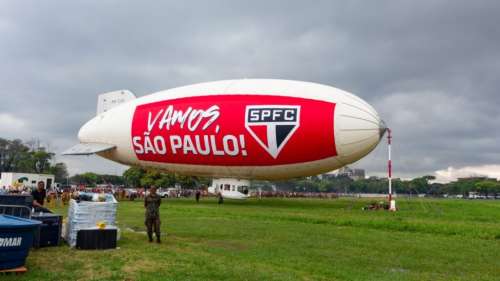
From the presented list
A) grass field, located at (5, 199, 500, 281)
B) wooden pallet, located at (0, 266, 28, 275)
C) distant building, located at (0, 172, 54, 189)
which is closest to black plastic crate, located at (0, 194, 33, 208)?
grass field, located at (5, 199, 500, 281)

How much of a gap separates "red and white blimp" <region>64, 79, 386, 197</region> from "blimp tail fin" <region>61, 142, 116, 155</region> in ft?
5.26

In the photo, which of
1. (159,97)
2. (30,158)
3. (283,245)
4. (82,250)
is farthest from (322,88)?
(30,158)

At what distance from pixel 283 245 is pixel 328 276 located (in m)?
4.71

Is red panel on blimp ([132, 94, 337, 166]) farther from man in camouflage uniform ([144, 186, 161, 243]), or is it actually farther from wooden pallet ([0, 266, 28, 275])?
wooden pallet ([0, 266, 28, 275])

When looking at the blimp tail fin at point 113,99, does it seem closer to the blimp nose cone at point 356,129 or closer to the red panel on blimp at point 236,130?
the red panel on blimp at point 236,130

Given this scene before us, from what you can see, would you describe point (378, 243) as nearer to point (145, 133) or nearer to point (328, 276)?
point (328, 276)

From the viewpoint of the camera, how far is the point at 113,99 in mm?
46031

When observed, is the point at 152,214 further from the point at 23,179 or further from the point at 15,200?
the point at 23,179

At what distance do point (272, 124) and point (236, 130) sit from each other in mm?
2905

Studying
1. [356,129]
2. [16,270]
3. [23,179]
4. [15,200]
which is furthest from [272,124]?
[23,179]

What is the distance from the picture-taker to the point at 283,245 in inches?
573

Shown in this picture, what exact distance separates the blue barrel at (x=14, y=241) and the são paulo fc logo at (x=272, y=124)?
76.0 ft

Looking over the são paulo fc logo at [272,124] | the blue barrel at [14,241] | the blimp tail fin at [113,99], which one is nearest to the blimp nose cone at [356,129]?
the são paulo fc logo at [272,124]

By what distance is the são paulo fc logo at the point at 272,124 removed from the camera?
31359 mm
